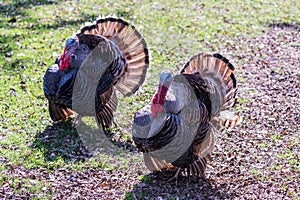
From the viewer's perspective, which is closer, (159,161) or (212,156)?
(159,161)

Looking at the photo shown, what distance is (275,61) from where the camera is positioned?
27.2 feet

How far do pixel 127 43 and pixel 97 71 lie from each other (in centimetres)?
61

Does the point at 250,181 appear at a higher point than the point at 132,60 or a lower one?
lower

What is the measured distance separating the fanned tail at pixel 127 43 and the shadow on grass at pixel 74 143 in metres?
0.66

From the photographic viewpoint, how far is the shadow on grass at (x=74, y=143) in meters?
5.47

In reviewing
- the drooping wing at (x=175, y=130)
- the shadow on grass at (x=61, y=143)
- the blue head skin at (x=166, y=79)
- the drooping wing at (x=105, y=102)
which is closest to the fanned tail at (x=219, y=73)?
the drooping wing at (x=175, y=130)

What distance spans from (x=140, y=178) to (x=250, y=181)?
1110 mm

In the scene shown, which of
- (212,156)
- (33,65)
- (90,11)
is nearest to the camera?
(212,156)

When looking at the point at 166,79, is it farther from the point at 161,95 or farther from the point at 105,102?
the point at 105,102

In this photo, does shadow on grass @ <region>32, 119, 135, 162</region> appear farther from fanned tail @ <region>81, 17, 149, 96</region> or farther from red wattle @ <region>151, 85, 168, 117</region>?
red wattle @ <region>151, 85, 168, 117</region>

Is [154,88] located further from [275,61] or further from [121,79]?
[275,61]

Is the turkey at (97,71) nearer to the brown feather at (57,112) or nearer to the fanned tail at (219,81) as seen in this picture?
the brown feather at (57,112)

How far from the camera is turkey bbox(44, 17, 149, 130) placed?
5.41m

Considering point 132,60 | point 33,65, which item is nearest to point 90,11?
point 33,65
